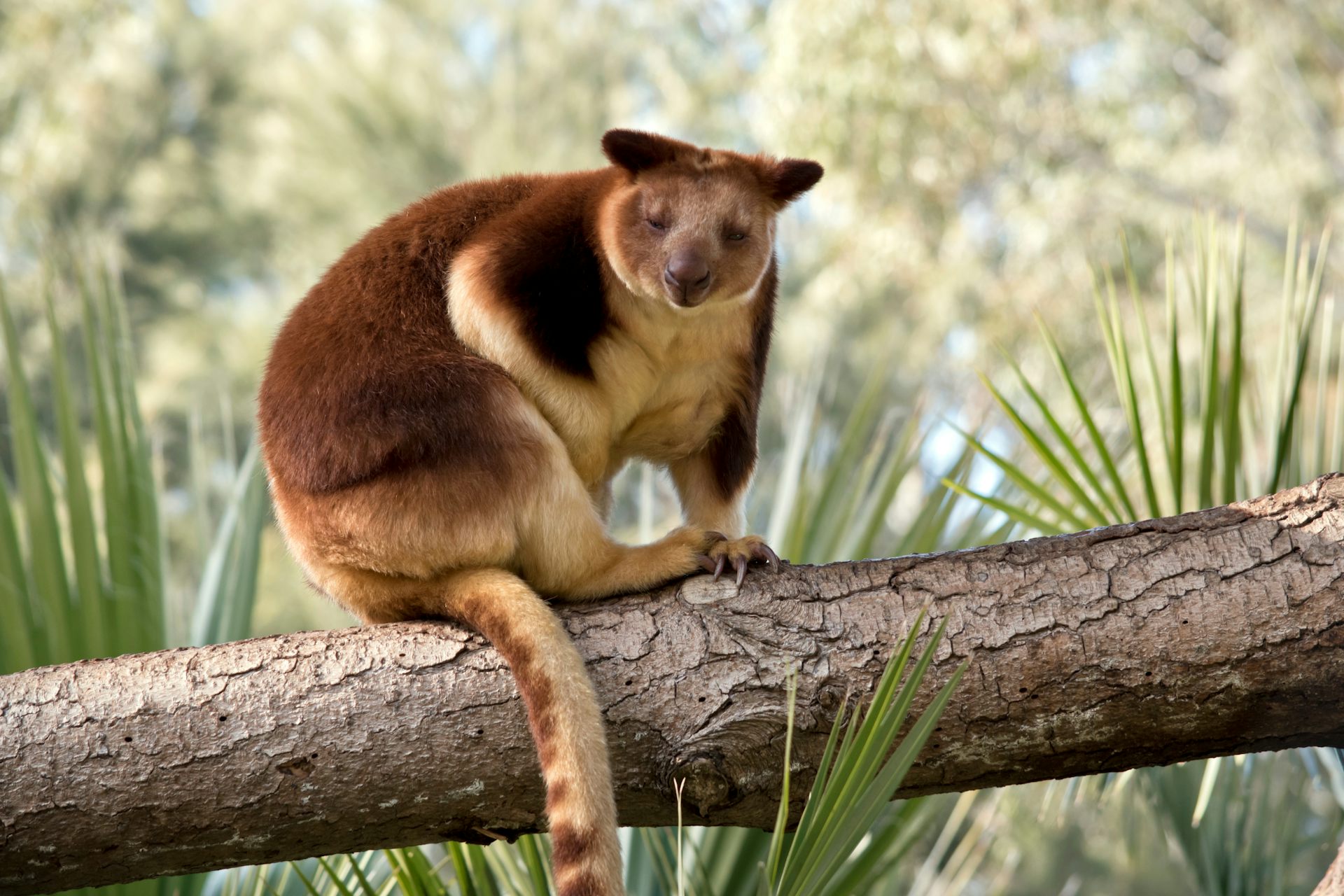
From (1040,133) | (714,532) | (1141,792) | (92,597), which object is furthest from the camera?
(1040,133)

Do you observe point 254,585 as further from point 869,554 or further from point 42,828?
point 869,554

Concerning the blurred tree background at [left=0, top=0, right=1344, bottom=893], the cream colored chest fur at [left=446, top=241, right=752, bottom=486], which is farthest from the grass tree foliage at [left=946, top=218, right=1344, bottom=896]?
the blurred tree background at [left=0, top=0, right=1344, bottom=893]

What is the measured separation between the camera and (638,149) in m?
3.11

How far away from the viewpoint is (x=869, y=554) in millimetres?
3488

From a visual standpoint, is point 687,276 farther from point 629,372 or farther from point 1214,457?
point 1214,457

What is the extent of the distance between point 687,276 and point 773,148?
8586 millimetres

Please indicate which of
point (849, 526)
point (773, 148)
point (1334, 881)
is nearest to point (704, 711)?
point (1334, 881)

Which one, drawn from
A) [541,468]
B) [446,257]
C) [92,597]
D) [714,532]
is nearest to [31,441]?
[92,597]

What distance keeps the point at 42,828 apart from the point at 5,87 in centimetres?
1331

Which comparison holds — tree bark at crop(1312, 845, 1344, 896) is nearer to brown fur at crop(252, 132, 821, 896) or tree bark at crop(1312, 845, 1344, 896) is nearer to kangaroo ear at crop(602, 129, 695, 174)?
brown fur at crop(252, 132, 821, 896)

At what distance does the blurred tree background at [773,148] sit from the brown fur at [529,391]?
5.80ft

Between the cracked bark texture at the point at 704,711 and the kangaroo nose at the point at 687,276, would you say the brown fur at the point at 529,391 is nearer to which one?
the kangaroo nose at the point at 687,276

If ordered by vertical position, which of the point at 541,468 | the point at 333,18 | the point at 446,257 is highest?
the point at 333,18

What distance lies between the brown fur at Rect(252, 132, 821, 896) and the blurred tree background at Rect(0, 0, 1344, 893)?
177 cm
